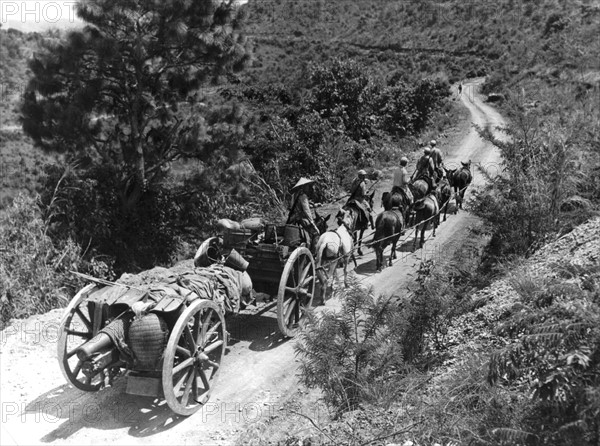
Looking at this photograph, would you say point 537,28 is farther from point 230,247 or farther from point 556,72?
point 230,247

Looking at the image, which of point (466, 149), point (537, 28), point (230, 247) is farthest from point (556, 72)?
point (230, 247)

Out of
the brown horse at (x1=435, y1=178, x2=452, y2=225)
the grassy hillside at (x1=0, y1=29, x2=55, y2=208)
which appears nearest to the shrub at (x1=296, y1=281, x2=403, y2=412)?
the brown horse at (x1=435, y1=178, x2=452, y2=225)

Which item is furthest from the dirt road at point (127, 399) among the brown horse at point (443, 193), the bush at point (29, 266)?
the brown horse at point (443, 193)

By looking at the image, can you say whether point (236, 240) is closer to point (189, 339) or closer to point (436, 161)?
point (189, 339)

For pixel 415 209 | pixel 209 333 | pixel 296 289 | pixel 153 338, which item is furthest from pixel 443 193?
pixel 153 338

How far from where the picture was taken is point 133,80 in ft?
51.3

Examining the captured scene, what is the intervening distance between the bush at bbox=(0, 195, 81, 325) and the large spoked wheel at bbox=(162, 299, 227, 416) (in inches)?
158

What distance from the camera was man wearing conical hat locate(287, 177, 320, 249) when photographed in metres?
9.00

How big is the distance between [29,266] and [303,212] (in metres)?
5.10

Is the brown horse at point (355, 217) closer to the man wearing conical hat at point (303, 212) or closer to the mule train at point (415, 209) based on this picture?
the mule train at point (415, 209)

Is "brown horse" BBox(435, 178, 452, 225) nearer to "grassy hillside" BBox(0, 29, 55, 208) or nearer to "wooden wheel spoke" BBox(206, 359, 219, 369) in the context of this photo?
"wooden wheel spoke" BBox(206, 359, 219, 369)

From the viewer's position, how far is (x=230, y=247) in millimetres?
8430

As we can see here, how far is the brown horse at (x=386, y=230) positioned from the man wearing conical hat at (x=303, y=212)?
6.48 feet

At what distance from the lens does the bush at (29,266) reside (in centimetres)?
923
